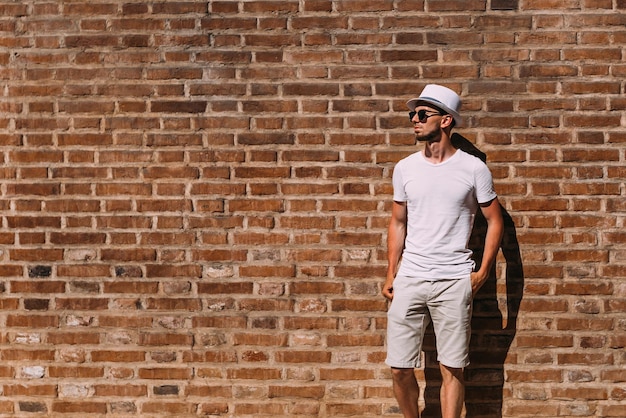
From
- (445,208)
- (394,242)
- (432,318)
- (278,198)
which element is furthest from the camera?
(278,198)

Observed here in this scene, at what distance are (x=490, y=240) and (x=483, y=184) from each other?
0.32 metres

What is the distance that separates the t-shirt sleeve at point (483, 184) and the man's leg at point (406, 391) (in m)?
1.05

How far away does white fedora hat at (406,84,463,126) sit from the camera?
3497 mm

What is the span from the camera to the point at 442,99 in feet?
11.5

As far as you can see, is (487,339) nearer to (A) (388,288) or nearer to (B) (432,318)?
(B) (432,318)

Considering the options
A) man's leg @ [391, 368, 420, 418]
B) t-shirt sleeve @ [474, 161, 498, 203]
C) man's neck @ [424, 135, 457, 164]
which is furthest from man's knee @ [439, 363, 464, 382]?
man's neck @ [424, 135, 457, 164]

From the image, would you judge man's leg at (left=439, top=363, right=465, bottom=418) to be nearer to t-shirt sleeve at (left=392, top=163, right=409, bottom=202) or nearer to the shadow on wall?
the shadow on wall

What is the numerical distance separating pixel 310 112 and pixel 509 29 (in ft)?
4.20

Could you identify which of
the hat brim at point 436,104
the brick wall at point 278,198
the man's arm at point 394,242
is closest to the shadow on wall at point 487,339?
the brick wall at point 278,198

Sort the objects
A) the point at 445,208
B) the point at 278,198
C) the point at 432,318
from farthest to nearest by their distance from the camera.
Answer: the point at 278,198
the point at 432,318
the point at 445,208

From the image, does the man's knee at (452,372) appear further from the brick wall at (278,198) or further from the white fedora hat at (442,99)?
the white fedora hat at (442,99)

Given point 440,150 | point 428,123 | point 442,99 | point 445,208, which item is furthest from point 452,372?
→ point 442,99

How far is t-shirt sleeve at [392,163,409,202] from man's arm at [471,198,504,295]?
44cm

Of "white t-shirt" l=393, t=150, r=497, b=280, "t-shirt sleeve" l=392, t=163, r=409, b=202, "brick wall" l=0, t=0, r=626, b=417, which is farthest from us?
"brick wall" l=0, t=0, r=626, b=417
